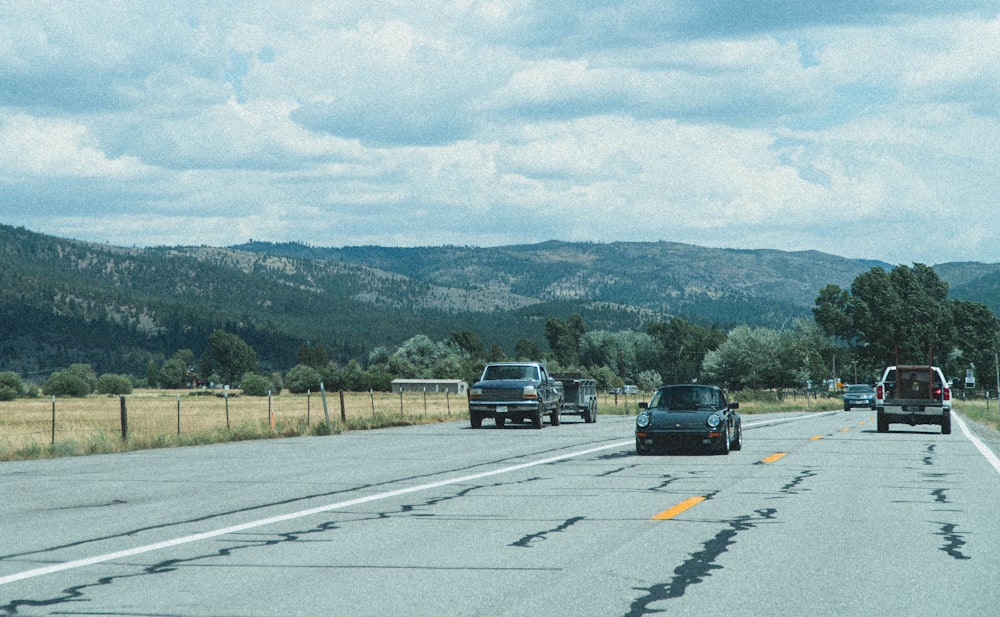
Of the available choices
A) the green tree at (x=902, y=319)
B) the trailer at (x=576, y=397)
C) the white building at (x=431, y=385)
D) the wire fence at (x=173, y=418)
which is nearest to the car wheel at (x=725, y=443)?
the wire fence at (x=173, y=418)

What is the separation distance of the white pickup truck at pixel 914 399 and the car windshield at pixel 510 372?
9798 mm

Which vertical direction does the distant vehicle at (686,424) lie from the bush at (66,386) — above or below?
below

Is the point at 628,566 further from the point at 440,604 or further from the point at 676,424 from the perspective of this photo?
the point at 676,424

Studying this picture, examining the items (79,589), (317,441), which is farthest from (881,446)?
(79,589)

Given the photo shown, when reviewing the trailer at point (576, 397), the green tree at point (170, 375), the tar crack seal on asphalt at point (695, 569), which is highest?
the green tree at point (170, 375)

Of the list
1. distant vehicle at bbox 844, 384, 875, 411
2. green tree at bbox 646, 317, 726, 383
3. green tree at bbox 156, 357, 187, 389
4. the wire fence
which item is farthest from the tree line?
green tree at bbox 156, 357, 187, 389

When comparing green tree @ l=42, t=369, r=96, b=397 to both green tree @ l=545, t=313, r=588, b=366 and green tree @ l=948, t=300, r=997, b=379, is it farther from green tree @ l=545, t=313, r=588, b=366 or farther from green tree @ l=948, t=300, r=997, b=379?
green tree @ l=948, t=300, r=997, b=379

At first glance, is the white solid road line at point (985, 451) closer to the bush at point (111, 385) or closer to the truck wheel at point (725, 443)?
the truck wheel at point (725, 443)

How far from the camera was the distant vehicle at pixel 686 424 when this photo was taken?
20391 mm

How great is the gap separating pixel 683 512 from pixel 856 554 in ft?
9.60

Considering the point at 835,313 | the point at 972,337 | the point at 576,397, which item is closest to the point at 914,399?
the point at 576,397

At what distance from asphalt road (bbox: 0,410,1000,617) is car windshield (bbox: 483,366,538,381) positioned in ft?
46.6

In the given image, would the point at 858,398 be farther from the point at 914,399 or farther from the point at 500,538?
the point at 500,538

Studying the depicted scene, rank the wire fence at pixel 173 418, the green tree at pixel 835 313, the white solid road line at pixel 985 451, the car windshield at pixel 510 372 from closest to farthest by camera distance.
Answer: the white solid road line at pixel 985 451 → the wire fence at pixel 173 418 → the car windshield at pixel 510 372 → the green tree at pixel 835 313
